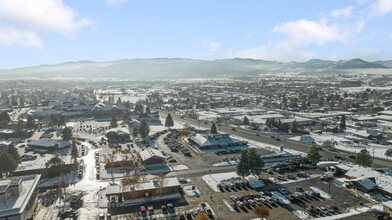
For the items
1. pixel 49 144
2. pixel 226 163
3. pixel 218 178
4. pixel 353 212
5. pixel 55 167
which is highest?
pixel 55 167

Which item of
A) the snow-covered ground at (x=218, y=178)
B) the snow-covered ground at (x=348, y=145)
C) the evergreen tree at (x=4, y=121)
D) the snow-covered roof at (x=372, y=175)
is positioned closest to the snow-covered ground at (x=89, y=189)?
the snow-covered ground at (x=218, y=178)

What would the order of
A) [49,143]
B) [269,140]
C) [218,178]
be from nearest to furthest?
[218,178] → [49,143] → [269,140]

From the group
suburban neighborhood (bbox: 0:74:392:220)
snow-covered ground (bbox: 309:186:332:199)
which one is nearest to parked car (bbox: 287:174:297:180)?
suburban neighborhood (bbox: 0:74:392:220)

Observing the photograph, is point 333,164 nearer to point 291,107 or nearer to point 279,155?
point 279,155

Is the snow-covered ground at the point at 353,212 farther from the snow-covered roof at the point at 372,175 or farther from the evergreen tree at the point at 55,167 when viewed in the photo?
the evergreen tree at the point at 55,167

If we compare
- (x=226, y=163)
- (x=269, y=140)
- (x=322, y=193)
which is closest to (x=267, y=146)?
(x=269, y=140)

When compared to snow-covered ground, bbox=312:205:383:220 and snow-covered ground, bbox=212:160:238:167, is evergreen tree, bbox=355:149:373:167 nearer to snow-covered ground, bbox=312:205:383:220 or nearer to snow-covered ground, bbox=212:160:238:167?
snow-covered ground, bbox=312:205:383:220

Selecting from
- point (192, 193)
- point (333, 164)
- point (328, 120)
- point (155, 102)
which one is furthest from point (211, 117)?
point (192, 193)

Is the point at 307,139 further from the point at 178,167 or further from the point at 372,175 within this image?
the point at 178,167

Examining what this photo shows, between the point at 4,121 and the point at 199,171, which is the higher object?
the point at 4,121

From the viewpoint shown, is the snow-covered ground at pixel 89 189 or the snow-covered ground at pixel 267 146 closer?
the snow-covered ground at pixel 89 189

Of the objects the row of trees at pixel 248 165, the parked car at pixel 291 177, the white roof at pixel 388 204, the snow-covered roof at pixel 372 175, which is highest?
the row of trees at pixel 248 165
